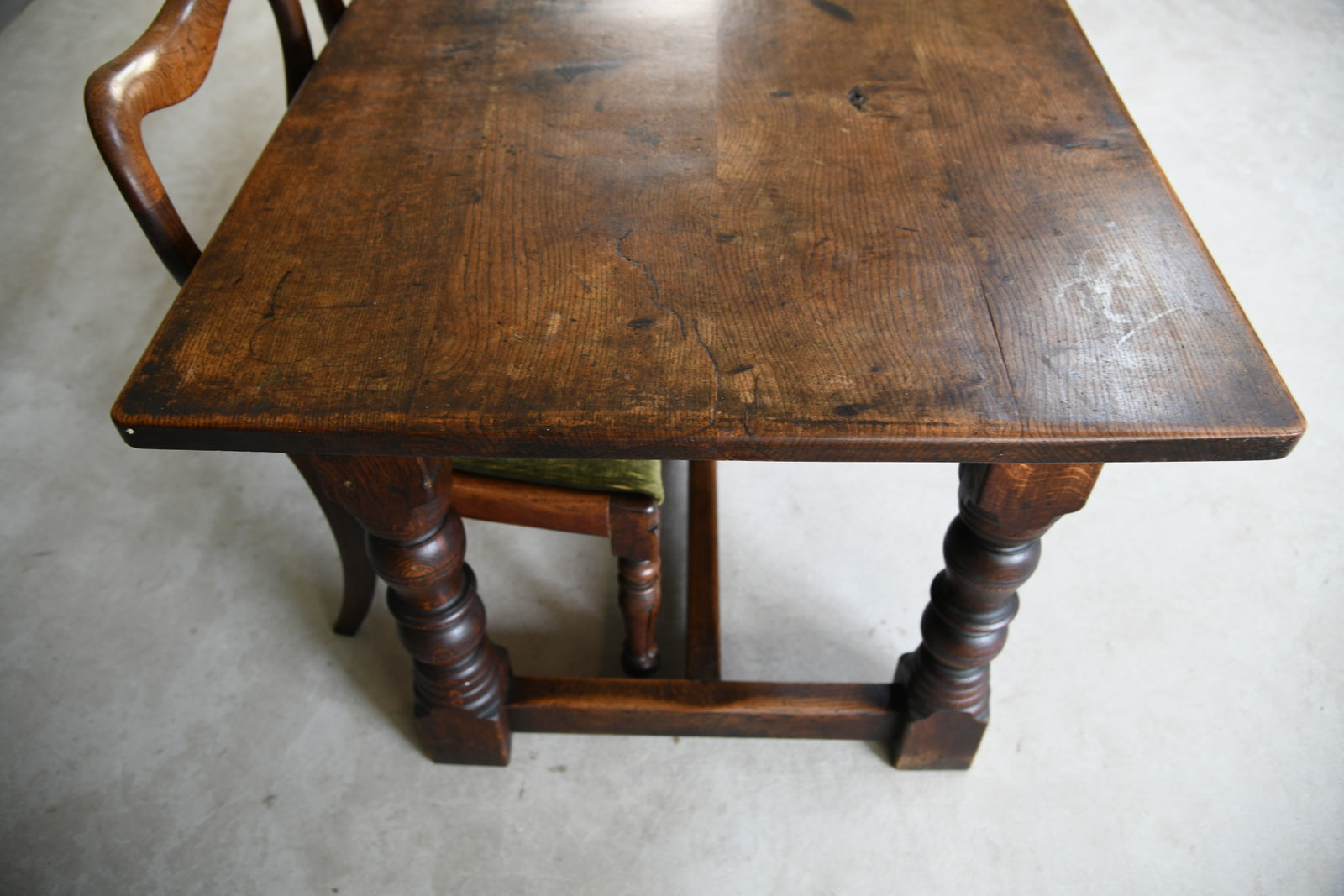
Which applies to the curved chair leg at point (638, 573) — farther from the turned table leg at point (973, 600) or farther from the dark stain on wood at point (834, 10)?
the dark stain on wood at point (834, 10)

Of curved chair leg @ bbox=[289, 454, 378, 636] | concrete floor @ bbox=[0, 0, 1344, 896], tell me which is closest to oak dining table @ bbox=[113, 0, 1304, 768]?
concrete floor @ bbox=[0, 0, 1344, 896]

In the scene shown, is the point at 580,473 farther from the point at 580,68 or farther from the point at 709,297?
the point at 580,68

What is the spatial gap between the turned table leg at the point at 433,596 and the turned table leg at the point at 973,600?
24.1 inches

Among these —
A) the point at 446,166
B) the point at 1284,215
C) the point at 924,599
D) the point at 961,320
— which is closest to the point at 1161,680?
the point at 924,599

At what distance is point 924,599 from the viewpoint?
5.60 feet

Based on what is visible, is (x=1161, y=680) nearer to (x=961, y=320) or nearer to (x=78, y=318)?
(x=961, y=320)

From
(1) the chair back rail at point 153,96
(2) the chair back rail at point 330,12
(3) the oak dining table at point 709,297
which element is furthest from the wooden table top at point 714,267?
(2) the chair back rail at point 330,12

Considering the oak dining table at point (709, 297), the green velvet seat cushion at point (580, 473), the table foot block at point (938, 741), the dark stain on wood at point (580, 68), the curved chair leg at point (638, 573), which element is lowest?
the table foot block at point (938, 741)

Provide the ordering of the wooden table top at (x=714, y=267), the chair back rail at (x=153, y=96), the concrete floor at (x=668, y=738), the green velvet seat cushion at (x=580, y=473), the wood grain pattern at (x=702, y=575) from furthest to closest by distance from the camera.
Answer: the wood grain pattern at (x=702, y=575), the concrete floor at (x=668, y=738), the green velvet seat cushion at (x=580, y=473), the chair back rail at (x=153, y=96), the wooden table top at (x=714, y=267)

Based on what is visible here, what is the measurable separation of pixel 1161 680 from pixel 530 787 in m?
1.04

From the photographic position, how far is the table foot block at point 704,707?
1431 mm

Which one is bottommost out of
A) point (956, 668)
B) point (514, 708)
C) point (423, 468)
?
point (514, 708)

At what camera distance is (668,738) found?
1504mm

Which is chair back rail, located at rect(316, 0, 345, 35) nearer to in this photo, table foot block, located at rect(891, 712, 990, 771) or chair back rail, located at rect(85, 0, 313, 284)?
chair back rail, located at rect(85, 0, 313, 284)
